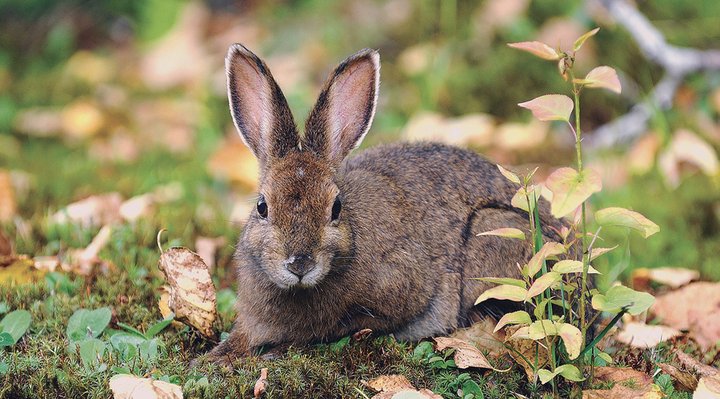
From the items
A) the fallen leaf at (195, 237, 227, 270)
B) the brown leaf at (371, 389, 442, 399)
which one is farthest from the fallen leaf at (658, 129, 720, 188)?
the brown leaf at (371, 389, 442, 399)

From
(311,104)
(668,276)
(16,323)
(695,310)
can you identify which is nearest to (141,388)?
(16,323)

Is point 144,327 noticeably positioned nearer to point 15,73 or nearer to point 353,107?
point 353,107

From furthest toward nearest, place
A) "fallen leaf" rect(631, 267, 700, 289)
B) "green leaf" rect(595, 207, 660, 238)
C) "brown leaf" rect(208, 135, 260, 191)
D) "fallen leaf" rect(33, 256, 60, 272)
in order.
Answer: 1. "brown leaf" rect(208, 135, 260, 191)
2. "fallen leaf" rect(631, 267, 700, 289)
3. "fallen leaf" rect(33, 256, 60, 272)
4. "green leaf" rect(595, 207, 660, 238)

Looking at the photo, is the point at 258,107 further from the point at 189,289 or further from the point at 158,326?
the point at 158,326

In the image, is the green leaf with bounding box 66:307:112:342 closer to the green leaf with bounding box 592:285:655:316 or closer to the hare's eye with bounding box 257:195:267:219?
the hare's eye with bounding box 257:195:267:219

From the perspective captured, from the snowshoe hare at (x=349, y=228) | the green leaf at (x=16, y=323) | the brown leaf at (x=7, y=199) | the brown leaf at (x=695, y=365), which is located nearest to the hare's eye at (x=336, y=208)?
the snowshoe hare at (x=349, y=228)

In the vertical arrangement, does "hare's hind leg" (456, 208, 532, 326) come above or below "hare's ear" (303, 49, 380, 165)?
below

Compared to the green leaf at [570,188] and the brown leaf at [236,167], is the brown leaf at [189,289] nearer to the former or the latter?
the green leaf at [570,188]

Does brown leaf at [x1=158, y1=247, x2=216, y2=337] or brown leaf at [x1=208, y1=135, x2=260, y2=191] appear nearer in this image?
brown leaf at [x1=158, y1=247, x2=216, y2=337]
